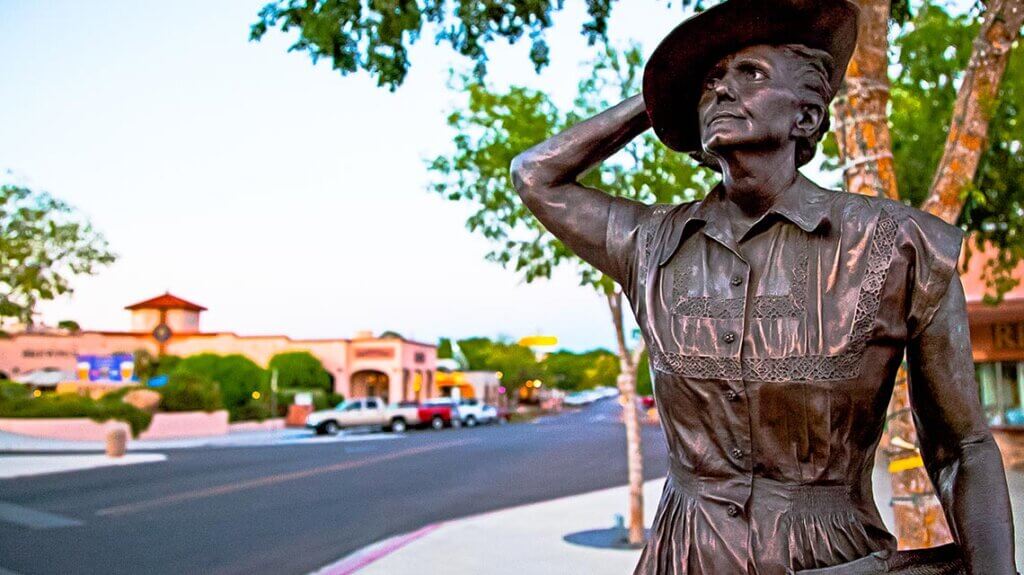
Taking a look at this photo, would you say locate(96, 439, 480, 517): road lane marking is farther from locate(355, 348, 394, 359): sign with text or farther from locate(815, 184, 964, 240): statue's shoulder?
locate(355, 348, 394, 359): sign with text

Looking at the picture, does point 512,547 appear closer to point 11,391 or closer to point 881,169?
point 881,169

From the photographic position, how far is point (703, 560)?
1.68m

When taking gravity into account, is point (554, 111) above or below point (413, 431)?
above

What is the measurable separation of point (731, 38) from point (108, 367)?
4253 cm

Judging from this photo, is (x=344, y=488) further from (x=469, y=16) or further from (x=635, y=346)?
(x=469, y=16)

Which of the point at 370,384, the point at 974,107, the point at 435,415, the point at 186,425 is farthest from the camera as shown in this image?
the point at 370,384

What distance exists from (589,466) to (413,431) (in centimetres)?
1842

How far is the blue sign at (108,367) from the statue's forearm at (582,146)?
41826mm

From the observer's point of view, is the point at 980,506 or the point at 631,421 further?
the point at 631,421

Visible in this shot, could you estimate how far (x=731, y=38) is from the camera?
69.4 inches

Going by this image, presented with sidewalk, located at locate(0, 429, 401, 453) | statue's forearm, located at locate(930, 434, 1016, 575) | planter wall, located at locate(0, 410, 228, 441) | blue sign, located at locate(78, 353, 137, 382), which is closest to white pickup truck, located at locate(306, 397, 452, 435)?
sidewalk, located at locate(0, 429, 401, 453)

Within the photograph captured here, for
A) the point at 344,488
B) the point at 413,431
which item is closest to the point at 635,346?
the point at 344,488

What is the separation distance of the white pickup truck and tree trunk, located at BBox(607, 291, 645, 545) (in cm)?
2554

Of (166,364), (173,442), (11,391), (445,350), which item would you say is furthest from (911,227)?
(445,350)
